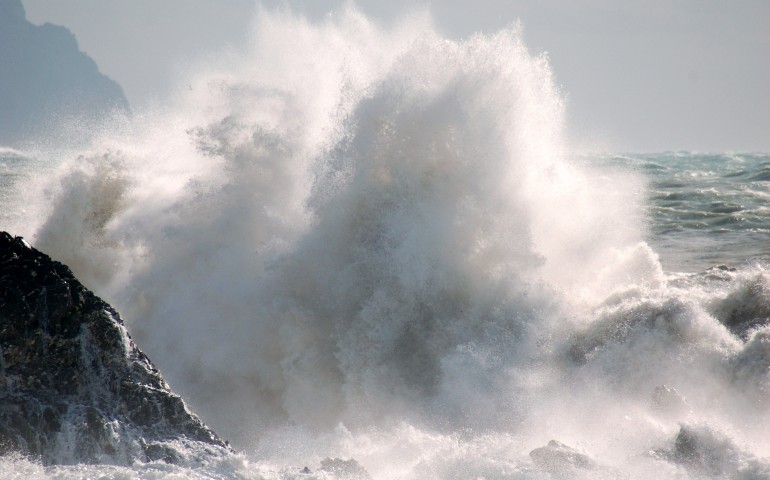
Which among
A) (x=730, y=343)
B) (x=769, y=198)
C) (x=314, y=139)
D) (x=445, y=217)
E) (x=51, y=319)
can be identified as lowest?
(x=51, y=319)

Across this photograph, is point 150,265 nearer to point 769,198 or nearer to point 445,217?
point 445,217

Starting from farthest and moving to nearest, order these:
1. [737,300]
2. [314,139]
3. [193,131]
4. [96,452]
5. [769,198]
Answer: [769,198], [193,131], [314,139], [737,300], [96,452]

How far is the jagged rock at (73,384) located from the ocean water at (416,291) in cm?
51

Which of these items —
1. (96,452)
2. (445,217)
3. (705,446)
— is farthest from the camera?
(445,217)


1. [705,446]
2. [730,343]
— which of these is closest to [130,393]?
[705,446]

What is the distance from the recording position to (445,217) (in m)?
9.93

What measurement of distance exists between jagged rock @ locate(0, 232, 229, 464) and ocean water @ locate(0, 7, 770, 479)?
51 cm

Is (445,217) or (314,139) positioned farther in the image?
(314,139)

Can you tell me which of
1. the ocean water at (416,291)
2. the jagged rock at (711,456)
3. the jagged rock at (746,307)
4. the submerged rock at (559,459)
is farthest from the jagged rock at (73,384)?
the jagged rock at (746,307)

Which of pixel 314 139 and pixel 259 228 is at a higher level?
pixel 314 139

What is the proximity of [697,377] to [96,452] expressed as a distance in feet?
21.4

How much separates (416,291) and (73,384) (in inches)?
196

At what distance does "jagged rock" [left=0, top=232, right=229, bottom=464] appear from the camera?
5055mm

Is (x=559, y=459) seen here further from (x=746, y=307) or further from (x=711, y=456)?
(x=746, y=307)
